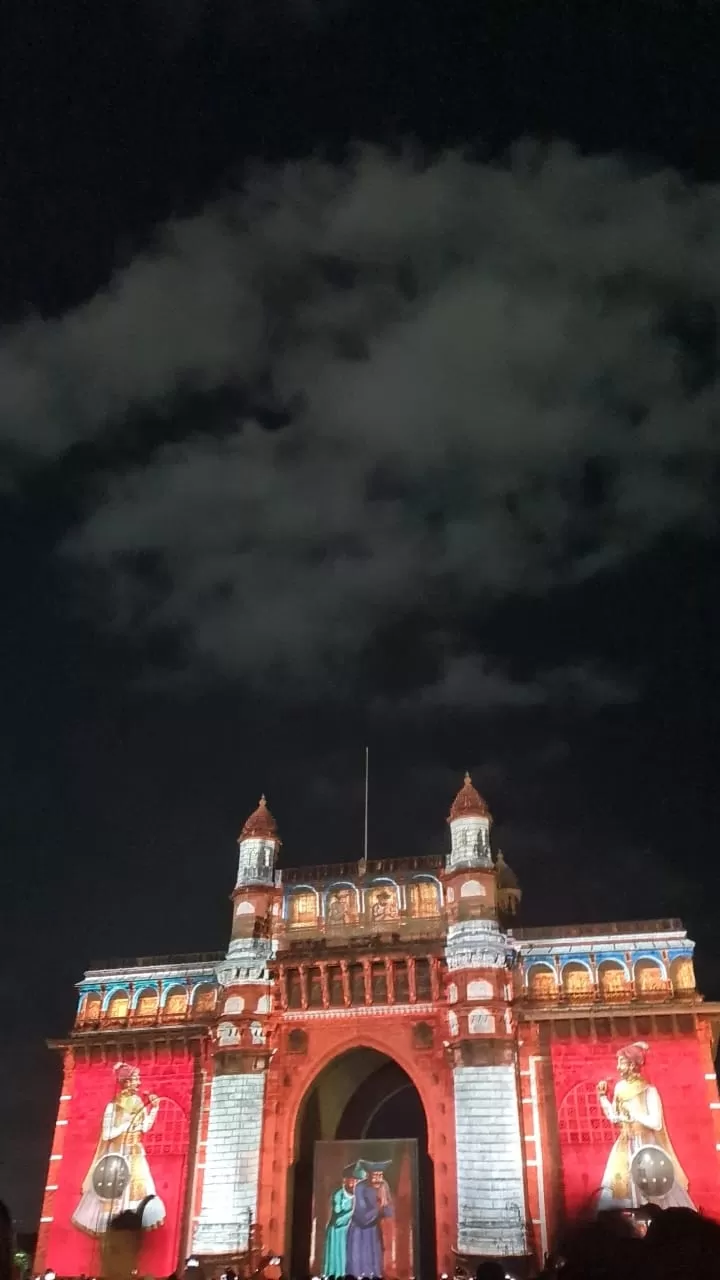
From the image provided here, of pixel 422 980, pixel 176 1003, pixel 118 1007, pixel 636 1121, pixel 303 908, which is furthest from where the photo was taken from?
pixel 118 1007

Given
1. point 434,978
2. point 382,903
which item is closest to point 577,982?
point 434,978

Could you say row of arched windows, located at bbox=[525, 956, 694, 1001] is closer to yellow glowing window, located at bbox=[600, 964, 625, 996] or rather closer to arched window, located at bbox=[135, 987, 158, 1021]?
yellow glowing window, located at bbox=[600, 964, 625, 996]

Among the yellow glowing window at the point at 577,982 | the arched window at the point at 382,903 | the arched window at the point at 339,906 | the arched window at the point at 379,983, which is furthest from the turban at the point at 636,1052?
the arched window at the point at 339,906

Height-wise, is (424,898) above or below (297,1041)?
above

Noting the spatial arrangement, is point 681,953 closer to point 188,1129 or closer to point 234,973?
point 234,973

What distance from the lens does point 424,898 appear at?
42.7 m

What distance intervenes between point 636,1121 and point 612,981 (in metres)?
5.22

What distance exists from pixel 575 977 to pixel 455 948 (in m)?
5.02

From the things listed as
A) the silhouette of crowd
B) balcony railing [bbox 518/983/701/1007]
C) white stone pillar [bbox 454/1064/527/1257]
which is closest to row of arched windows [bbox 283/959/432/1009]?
Answer: white stone pillar [bbox 454/1064/527/1257]

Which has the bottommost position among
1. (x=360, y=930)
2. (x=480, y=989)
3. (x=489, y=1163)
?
(x=489, y=1163)

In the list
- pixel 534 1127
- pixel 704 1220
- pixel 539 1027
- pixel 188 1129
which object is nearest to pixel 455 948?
pixel 539 1027

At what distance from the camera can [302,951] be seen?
139 feet

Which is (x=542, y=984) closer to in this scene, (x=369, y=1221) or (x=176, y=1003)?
(x=369, y=1221)

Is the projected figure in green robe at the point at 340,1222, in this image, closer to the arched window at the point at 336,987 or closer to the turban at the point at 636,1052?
the arched window at the point at 336,987
